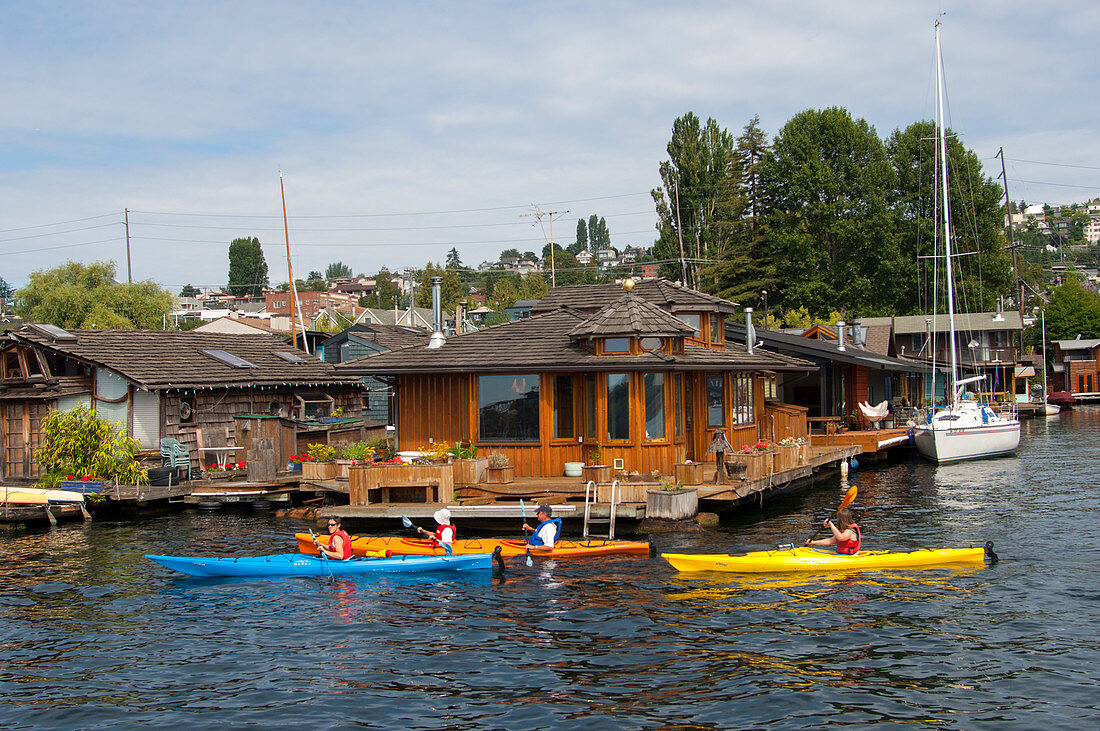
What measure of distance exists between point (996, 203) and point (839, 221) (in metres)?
15.0

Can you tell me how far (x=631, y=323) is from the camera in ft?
78.8

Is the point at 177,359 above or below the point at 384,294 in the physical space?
below

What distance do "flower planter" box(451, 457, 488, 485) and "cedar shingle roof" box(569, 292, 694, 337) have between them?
460 cm

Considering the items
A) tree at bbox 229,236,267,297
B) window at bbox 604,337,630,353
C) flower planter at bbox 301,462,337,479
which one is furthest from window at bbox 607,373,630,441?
tree at bbox 229,236,267,297

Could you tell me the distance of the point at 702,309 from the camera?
29281 mm

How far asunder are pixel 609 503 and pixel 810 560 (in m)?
5.15

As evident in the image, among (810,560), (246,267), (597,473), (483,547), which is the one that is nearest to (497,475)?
(597,473)

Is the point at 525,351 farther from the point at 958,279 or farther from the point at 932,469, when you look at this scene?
the point at 958,279

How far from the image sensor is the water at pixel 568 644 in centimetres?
1188

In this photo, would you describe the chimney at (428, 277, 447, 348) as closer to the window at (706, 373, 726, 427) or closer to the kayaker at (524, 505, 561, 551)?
the window at (706, 373, 726, 427)

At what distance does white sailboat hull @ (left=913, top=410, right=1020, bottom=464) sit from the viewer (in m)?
37.6

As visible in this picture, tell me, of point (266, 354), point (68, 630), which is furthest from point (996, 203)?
point (68, 630)

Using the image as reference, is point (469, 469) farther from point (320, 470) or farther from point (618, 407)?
point (320, 470)

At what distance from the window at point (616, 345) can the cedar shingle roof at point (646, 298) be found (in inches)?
212
